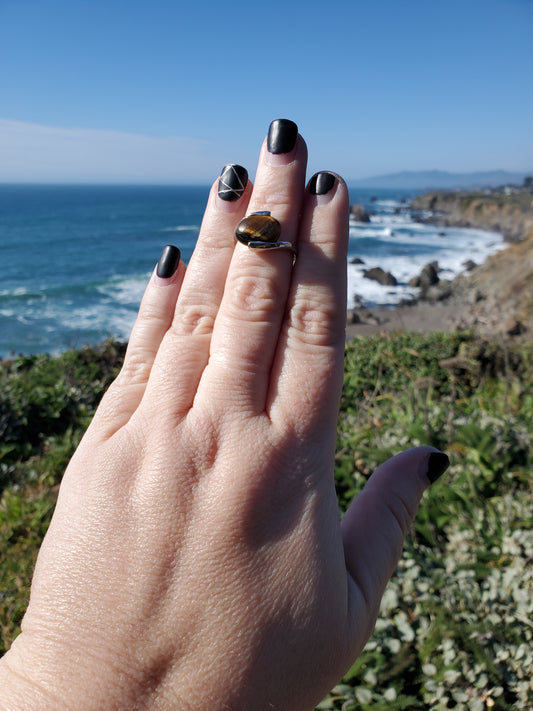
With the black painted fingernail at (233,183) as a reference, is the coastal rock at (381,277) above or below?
below

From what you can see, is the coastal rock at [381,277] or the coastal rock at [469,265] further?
the coastal rock at [469,265]

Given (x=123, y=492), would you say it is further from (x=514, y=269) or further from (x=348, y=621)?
(x=514, y=269)

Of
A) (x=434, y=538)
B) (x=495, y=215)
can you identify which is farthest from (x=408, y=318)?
(x=495, y=215)

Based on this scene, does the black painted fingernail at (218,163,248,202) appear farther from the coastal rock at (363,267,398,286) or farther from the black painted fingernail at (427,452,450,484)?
the coastal rock at (363,267,398,286)

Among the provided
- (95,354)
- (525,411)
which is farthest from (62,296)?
(525,411)

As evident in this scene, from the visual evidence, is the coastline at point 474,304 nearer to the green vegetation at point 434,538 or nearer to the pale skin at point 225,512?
the green vegetation at point 434,538

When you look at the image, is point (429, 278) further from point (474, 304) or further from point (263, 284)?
point (263, 284)

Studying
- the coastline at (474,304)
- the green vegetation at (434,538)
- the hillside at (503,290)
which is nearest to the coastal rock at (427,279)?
the coastline at (474,304)
